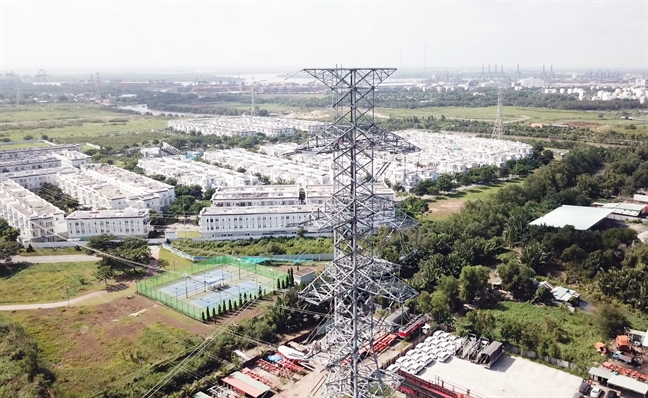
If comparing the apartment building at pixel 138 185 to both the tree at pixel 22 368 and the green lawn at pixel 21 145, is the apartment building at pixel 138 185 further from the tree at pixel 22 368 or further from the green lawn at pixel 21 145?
the green lawn at pixel 21 145

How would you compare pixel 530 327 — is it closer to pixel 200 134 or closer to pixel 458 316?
pixel 458 316

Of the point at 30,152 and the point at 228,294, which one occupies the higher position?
the point at 30,152

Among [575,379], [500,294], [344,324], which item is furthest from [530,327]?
[344,324]

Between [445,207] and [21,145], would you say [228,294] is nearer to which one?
[445,207]

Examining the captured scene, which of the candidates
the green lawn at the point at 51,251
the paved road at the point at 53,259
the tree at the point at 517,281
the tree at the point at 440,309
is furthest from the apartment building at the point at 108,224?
the tree at the point at 517,281

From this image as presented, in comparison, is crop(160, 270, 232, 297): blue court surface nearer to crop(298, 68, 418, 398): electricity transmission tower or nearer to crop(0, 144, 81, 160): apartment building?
crop(298, 68, 418, 398): electricity transmission tower

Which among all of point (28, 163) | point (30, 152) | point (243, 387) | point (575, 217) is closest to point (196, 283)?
point (243, 387)
